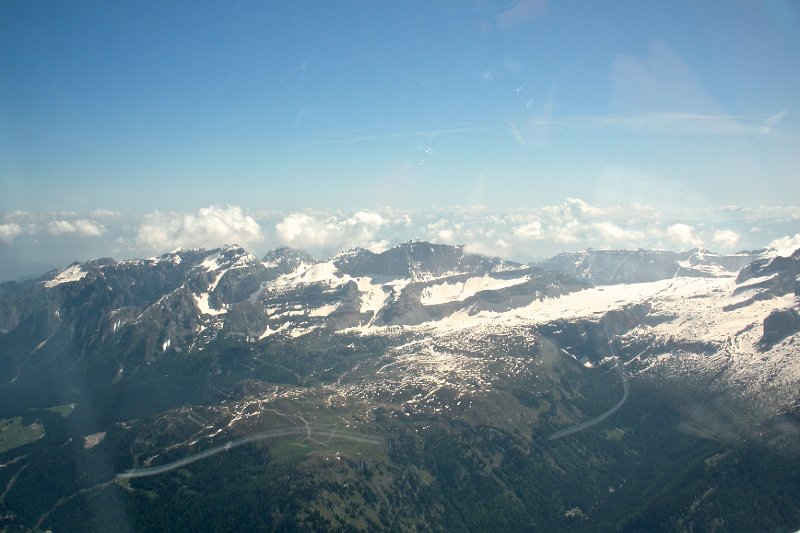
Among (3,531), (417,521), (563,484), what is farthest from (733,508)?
(3,531)

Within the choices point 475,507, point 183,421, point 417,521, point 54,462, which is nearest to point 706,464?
point 475,507

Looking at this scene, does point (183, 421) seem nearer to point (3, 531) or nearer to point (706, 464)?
point (3, 531)

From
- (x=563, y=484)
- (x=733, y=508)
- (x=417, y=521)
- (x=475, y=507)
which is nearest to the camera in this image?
(x=733, y=508)

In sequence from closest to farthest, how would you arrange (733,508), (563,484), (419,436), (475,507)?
(733,508) → (475,507) → (563,484) → (419,436)

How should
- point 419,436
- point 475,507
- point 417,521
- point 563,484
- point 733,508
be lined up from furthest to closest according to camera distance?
point 419,436, point 563,484, point 475,507, point 417,521, point 733,508

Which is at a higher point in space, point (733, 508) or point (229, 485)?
point (229, 485)

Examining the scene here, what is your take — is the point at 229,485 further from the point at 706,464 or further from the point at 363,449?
the point at 706,464

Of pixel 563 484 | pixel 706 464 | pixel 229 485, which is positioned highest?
pixel 229 485

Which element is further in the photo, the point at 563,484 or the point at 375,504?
the point at 563,484

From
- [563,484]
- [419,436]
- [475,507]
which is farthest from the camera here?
[419,436]
